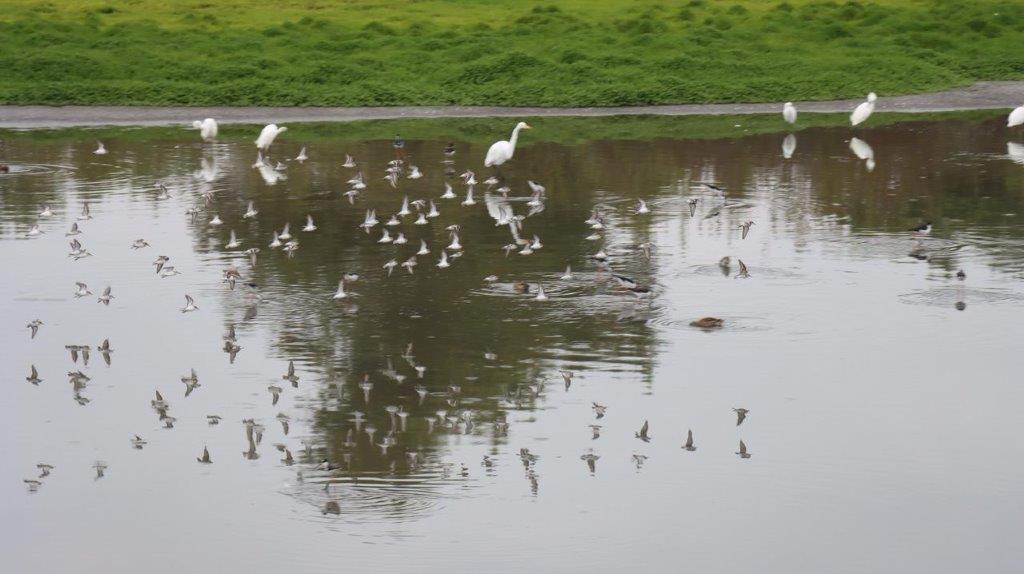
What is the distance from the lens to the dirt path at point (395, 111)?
3231 cm

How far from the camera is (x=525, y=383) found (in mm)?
12570

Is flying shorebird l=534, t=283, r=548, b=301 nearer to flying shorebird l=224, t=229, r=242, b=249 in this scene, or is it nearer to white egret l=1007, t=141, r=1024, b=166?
flying shorebird l=224, t=229, r=242, b=249

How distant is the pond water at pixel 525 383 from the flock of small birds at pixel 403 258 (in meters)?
0.06

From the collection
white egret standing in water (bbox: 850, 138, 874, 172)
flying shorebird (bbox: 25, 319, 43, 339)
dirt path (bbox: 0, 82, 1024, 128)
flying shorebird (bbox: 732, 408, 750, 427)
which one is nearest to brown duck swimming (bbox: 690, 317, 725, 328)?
flying shorebird (bbox: 732, 408, 750, 427)

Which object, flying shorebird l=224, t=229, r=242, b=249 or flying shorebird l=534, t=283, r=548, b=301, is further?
flying shorebird l=224, t=229, r=242, b=249

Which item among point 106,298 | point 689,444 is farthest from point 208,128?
point 689,444

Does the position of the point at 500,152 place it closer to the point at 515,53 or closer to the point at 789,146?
the point at 789,146

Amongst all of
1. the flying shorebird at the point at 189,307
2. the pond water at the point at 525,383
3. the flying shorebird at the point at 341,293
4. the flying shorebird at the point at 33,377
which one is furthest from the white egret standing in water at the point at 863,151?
the flying shorebird at the point at 33,377

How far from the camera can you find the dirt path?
1272 inches

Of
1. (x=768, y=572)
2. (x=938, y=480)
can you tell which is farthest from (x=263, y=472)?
(x=938, y=480)

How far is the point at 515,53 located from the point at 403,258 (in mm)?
18122

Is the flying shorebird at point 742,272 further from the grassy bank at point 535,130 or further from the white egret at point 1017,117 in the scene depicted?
the white egret at point 1017,117

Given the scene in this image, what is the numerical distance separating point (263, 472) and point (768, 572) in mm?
3604

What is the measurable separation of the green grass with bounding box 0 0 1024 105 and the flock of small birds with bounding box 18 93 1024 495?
685 centimetres
